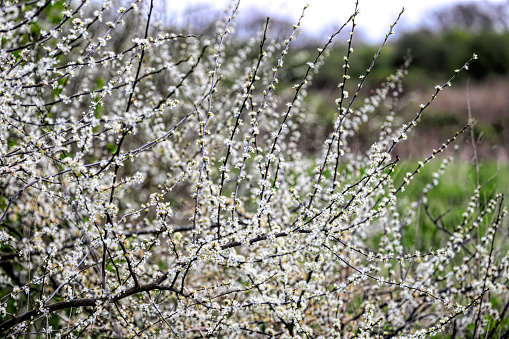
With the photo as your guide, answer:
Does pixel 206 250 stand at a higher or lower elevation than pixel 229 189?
lower

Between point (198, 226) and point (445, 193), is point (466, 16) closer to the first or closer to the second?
point (445, 193)

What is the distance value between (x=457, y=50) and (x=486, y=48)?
1.21 metres

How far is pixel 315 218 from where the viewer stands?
7.32 feet

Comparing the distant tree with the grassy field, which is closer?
the grassy field

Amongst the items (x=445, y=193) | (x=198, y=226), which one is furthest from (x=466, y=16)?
(x=198, y=226)

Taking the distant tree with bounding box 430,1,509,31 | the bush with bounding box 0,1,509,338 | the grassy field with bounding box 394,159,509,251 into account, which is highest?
the distant tree with bounding box 430,1,509,31

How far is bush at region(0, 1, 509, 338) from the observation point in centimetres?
209

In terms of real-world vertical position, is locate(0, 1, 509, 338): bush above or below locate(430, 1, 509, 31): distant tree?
below

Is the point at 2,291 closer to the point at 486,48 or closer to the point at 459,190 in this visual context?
the point at 459,190

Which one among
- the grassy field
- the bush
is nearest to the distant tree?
the grassy field

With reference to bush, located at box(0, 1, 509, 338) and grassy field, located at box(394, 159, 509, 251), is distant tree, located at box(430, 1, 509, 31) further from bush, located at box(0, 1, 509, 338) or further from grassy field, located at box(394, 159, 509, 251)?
bush, located at box(0, 1, 509, 338)

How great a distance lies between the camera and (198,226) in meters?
2.40

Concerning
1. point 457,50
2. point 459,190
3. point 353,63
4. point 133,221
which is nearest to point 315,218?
point 133,221

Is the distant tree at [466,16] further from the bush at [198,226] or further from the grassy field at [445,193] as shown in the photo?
the bush at [198,226]
